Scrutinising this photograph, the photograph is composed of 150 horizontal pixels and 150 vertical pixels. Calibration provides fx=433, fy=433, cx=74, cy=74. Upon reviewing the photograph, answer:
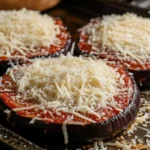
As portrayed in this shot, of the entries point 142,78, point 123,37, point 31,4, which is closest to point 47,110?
point 142,78

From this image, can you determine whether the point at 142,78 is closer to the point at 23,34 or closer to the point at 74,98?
the point at 74,98

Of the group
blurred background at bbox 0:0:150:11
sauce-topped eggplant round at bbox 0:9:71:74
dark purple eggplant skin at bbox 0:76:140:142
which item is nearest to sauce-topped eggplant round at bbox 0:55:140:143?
dark purple eggplant skin at bbox 0:76:140:142

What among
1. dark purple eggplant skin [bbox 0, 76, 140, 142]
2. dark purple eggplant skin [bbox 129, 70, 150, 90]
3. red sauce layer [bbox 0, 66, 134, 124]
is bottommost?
dark purple eggplant skin [bbox 0, 76, 140, 142]

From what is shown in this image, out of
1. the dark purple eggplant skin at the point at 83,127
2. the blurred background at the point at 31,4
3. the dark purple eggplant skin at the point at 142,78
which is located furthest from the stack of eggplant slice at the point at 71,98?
the blurred background at the point at 31,4

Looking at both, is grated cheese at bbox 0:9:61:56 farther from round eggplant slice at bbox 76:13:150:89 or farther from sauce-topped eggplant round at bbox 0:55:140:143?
sauce-topped eggplant round at bbox 0:55:140:143

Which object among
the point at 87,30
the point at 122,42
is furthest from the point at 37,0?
the point at 122,42

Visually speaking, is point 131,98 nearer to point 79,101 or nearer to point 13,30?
point 79,101
